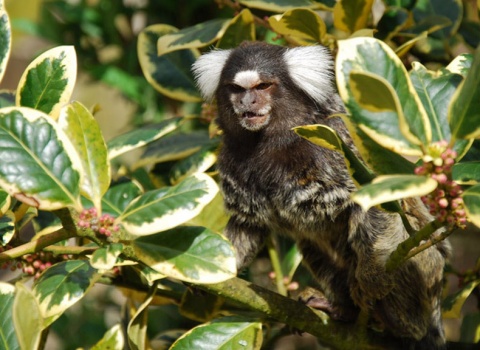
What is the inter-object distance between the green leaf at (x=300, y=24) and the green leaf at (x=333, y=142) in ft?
2.32

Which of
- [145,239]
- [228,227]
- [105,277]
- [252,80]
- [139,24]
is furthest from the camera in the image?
[139,24]

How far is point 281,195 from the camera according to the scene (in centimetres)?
213

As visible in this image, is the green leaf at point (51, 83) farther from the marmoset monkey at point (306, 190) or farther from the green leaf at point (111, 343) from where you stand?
the marmoset monkey at point (306, 190)

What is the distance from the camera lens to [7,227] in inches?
59.0

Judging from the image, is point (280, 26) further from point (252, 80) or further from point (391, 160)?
point (391, 160)

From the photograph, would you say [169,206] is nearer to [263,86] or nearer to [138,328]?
[138,328]

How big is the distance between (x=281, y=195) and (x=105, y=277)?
0.56m

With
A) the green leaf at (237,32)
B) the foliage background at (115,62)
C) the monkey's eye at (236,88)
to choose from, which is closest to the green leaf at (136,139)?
the monkey's eye at (236,88)

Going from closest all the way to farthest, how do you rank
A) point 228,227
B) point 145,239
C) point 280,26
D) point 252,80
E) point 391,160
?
point 391,160 < point 145,239 < point 280,26 < point 252,80 < point 228,227

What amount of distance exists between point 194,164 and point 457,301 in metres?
0.82

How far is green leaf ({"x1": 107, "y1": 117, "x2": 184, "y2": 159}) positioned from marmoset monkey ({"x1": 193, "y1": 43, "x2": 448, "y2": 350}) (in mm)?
198

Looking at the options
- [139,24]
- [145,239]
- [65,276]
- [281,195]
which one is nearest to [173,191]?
[145,239]

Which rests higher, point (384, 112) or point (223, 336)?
point (384, 112)

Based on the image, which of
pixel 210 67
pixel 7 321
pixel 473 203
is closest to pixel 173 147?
pixel 210 67
